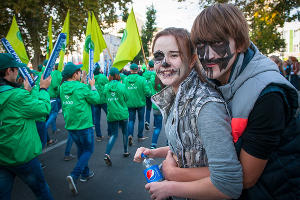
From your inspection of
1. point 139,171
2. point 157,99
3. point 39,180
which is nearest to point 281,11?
point 139,171

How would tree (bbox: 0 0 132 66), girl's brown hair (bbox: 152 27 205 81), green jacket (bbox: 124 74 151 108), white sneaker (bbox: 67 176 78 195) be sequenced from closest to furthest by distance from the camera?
girl's brown hair (bbox: 152 27 205 81)
white sneaker (bbox: 67 176 78 195)
green jacket (bbox: 124 74 151 108)
tree (bbox: 0 0 132 66)

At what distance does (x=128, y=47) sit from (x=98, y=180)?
298 cm

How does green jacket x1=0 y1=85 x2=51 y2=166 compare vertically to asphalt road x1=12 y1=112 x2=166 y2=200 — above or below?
above

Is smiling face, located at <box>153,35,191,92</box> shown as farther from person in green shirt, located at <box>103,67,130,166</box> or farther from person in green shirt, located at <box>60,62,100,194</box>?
person in green shirt, located at <box>103,67,130,166</box>

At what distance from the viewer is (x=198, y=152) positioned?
47.8 inches

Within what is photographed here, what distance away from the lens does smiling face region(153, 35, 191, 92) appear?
139 centimetres

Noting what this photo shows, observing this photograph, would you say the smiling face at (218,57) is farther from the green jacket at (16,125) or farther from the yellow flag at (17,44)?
the yellow flag at (17,44)

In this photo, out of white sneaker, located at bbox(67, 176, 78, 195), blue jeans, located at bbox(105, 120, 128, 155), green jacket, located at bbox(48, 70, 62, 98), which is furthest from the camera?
green jacket, located at bbox(48, 70, 62, 98)

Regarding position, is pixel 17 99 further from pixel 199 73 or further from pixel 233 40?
pixel 233 40

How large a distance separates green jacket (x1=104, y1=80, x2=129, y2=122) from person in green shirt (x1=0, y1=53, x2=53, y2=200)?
7.90 feet

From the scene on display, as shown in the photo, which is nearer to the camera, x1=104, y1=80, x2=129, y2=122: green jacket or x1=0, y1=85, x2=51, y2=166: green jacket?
x1=0, y1=85, x2=51, y2=166: green jacket

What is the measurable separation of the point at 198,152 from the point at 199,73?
0.50 m

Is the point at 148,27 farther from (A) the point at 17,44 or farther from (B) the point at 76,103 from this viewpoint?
(B) the point at 76,103

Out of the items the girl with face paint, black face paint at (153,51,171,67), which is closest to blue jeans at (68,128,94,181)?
the girl with face paint
